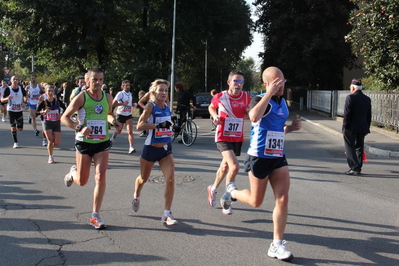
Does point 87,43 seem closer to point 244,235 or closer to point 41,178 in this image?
point 41,178

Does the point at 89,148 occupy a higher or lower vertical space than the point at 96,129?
lower

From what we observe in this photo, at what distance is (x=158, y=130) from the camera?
17.6 feet

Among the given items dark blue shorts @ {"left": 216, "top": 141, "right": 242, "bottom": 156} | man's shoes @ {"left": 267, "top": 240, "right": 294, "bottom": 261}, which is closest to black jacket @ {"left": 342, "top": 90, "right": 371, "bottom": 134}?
dark blue shorts @ {"left": 216, "top": 141, "right": 242, "bottom": 156}

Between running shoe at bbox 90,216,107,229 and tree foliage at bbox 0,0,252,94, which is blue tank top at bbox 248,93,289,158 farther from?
tree foliage at bbox 0,0,252,94

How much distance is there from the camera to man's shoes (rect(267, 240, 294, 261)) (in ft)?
13.5

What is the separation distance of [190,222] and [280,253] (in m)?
1.54

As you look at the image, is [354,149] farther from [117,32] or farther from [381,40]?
[117,32]

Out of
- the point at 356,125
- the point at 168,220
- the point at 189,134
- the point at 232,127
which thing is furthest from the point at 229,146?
Answer: the point at 189,134

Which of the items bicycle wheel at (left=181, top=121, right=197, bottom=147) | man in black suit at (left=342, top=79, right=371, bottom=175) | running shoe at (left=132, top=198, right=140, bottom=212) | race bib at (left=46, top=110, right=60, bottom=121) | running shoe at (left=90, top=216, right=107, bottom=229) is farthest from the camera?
bicycle wheel at (left=181, top=121, right=197, bottom=147)

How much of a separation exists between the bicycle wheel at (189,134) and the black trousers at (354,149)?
18.1 feet

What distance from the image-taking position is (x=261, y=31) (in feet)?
128

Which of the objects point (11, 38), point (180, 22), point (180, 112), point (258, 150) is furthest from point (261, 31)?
point (258, 150)

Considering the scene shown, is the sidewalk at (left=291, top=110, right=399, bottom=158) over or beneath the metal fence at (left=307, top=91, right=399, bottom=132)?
beneath

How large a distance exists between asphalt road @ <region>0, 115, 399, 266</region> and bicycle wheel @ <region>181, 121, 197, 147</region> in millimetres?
4035
